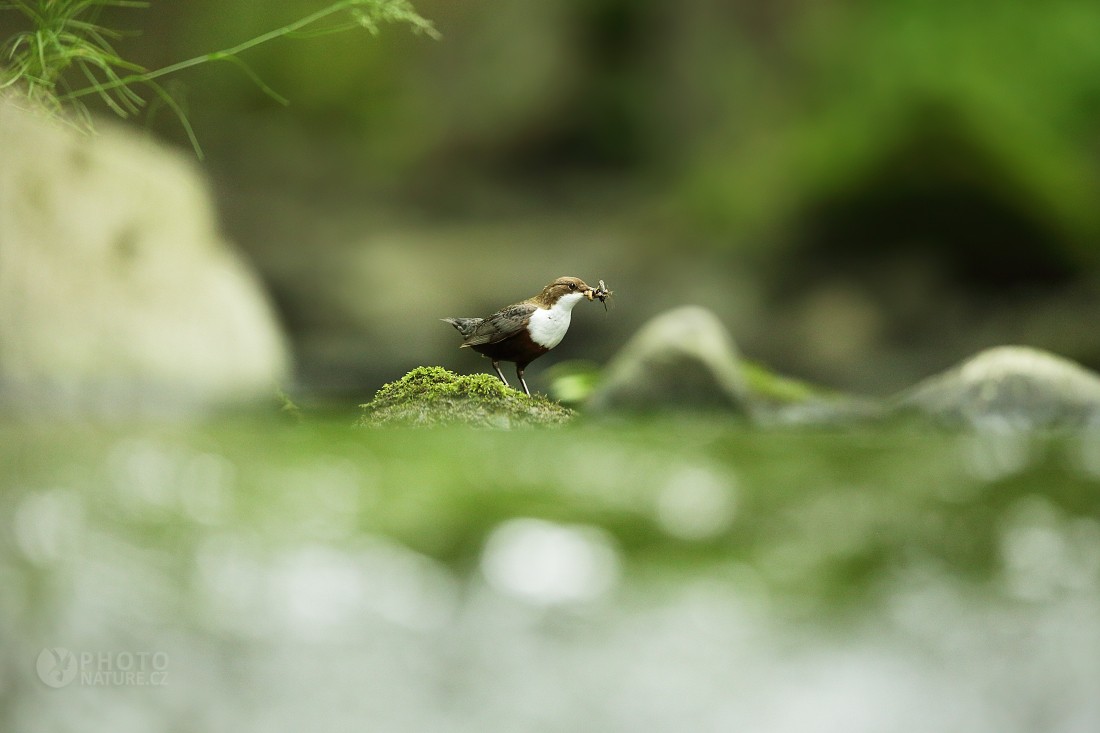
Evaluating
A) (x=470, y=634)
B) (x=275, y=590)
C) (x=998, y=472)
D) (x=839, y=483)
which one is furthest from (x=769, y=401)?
(x=275, y=590)

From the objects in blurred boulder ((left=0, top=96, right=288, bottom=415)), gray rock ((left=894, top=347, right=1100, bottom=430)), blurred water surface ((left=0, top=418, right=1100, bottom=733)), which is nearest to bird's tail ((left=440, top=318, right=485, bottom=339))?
blurred water surface ((left=0, top=418, right=1100, bottom=733))

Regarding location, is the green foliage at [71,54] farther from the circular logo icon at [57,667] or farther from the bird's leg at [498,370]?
the circular logo icon at [57,667]

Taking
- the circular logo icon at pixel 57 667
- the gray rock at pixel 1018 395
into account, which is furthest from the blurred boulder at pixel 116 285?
the gray rock at pixel 1018 395

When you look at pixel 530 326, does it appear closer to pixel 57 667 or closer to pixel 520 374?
pixel 520 374

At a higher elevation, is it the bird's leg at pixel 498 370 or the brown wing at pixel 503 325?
the brown wing at pixel 503 325

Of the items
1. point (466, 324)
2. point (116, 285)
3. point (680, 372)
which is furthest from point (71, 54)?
A: point (680, 372)

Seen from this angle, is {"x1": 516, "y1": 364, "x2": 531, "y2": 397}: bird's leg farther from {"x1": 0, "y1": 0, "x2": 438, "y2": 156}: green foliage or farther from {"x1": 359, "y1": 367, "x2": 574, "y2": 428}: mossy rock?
{"x1": 0, "y1": 0, "x2": 438, "y2": 156}: green foliage
